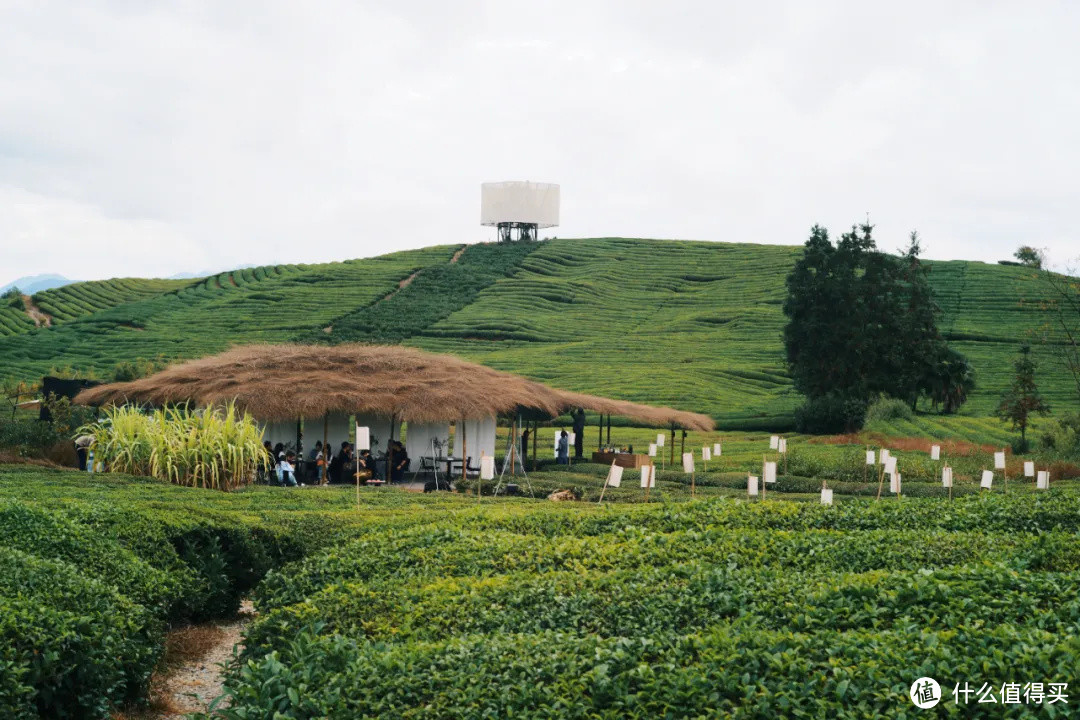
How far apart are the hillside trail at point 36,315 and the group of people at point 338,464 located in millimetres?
47740

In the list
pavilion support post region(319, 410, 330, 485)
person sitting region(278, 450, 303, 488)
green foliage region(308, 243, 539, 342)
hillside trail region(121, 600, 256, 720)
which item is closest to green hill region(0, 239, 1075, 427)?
green foliage region(308, 243, 539, 342)

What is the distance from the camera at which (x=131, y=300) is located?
76.8 m

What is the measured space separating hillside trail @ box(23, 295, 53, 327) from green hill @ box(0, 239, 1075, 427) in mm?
647

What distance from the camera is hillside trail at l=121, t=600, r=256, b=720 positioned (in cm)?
895

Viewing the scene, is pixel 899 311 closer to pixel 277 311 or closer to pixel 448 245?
pixel 277 311

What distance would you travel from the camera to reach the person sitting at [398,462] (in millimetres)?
26672

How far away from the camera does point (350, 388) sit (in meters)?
25.8

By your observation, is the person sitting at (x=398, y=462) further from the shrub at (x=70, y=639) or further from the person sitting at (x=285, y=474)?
the shrub at (x=70, y=639)

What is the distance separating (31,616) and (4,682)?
2.11ft

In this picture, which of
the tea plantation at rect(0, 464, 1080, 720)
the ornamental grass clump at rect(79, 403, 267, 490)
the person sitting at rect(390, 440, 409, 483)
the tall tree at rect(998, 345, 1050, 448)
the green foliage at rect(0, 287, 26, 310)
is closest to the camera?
the tea plantation at rect(0, 464, 1080, 720)

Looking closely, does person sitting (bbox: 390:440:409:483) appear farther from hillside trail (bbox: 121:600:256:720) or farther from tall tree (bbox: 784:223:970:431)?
tall tree (bbox: 784:223:970:431)

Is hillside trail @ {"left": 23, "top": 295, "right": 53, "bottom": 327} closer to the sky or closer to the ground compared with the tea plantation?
closer to the sky


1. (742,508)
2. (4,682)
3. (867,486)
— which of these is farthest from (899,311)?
(4,682)

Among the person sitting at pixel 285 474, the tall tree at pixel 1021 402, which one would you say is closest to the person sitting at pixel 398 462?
the person sitting at pixel 285 474
